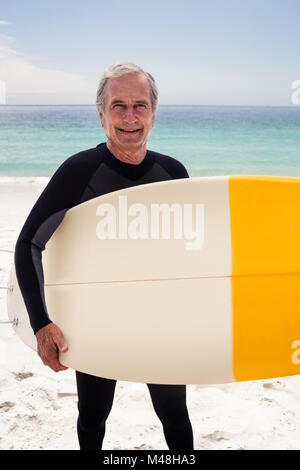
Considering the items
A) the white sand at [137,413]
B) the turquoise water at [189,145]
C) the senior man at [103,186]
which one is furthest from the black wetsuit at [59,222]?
the turquoise water at [189,145]

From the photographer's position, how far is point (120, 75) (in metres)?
1.18

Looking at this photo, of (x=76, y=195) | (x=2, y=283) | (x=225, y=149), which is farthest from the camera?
(x=225, y=149)

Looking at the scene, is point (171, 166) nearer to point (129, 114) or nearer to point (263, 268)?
point (129, 114)

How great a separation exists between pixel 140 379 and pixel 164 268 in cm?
38

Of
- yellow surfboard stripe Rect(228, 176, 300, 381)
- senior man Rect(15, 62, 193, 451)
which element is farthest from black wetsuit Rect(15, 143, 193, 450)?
yellow surfboard stripe Rect(228, 176, 300, 381)

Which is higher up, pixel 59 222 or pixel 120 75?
pixel 120 75

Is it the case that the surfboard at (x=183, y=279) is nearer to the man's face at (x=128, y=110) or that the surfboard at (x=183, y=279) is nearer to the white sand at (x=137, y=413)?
the man's face at (x=128, y=110)

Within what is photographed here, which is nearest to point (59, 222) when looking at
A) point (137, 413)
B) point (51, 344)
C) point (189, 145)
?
point (51, 344)

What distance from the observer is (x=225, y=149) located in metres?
20.7

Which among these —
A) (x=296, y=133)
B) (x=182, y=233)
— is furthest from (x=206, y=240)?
(x=296, y=133)

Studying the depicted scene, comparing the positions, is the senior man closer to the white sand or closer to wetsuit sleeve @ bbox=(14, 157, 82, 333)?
wetsuit sleeve @ bbox=(14, 157, 82, 333)

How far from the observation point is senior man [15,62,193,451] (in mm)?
1188

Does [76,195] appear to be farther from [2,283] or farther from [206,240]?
[2,283]

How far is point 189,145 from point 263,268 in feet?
71.9
